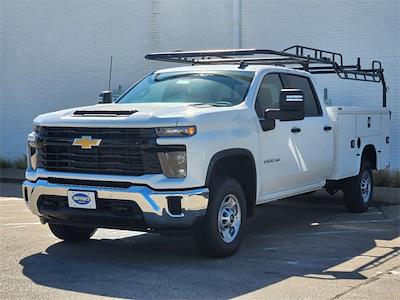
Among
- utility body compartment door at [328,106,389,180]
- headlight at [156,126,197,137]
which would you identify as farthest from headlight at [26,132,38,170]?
utility body compartment door at [328,106,389,180]

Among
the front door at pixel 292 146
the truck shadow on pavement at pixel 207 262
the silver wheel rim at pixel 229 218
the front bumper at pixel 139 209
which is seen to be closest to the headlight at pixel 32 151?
the front bumper at pixel 139 209

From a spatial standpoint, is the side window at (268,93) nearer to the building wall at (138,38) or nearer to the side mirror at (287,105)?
the side mirror at (287,105)

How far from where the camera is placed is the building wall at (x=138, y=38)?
14.5m

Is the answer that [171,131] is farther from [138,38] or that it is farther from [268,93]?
[138,38]

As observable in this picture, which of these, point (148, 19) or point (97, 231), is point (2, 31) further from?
point (97, 231)

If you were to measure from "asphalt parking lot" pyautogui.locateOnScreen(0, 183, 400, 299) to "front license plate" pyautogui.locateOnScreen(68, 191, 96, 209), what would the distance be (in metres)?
0.62

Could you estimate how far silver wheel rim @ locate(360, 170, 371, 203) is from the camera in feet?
34.5

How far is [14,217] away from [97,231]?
208 cm

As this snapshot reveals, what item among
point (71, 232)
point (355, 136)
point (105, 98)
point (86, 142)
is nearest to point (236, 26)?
point (355, 136)

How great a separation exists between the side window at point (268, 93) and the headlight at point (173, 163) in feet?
5.17

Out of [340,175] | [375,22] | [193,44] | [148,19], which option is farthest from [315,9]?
[340,175]

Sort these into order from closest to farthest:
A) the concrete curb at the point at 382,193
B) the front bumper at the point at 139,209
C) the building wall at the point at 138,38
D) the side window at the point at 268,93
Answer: the front bumper at the point at 139,209
the side window at the point at 268,93
the concrete curb at the point at 382,193
the building wall at the point at 138,38

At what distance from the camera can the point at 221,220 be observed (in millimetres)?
6980

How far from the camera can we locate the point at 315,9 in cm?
1509
